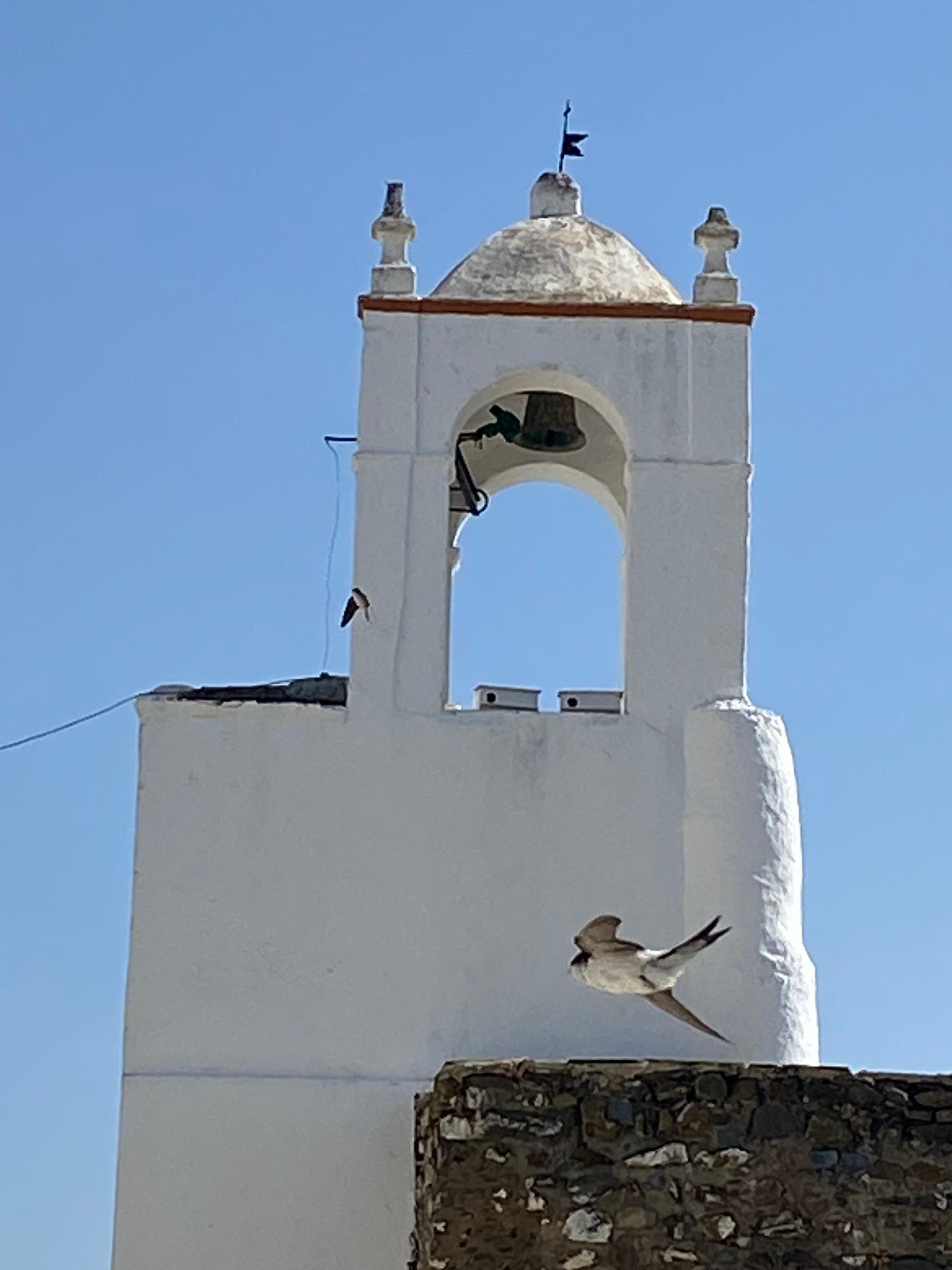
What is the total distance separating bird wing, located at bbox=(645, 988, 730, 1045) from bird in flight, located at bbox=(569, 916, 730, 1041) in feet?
0.27

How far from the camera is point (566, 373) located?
12.5 metres

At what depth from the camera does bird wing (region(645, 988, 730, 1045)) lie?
37.1 feet

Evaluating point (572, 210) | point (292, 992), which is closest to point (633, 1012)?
point (292, 992)

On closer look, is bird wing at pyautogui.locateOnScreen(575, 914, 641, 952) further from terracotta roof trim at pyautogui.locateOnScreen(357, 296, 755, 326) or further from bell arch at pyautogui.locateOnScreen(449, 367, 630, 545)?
terracotta roof trim at pyautogui.locateOnScreen(357, 296, 755, 326)

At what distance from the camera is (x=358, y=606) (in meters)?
12.2

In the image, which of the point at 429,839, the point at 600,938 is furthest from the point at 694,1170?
the point at 429,839

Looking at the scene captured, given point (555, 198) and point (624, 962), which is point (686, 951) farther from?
point (555, 198)

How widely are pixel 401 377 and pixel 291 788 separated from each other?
6.65ft

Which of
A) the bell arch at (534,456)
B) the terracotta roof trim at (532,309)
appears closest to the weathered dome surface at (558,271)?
the terracotta roof trim at (532,309)

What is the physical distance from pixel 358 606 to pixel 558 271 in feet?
6.51

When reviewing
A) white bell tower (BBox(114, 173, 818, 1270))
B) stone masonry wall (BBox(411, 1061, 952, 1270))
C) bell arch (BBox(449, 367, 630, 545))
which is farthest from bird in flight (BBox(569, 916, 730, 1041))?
bell arch (BBox(449, 367, 630, 545))

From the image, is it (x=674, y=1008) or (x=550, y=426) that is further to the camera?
(x=550, y=426)

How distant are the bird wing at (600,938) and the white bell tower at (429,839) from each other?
565 mm

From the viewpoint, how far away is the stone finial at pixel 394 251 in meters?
12.6
